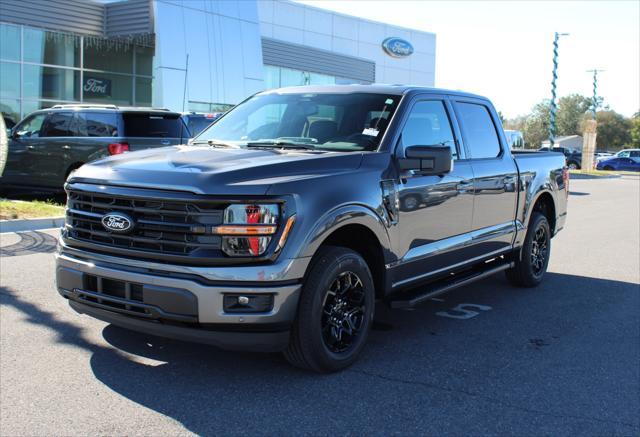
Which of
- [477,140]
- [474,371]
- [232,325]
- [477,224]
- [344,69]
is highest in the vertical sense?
[344,69]

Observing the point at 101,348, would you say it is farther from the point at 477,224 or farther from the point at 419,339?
the point at 477,224

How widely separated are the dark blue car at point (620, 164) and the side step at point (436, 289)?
48819 millimetres

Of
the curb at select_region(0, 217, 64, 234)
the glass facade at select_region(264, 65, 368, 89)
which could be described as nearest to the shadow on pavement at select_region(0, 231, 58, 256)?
the curb at select_region(0, 217, 64, 234)

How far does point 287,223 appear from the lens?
394 centimetres

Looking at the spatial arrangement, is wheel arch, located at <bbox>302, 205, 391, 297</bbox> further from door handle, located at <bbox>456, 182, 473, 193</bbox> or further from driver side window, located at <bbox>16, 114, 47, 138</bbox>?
driver side window, located at <bbox>16, 114, 47, 138</bbox>

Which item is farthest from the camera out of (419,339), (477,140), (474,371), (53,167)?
(53,167)

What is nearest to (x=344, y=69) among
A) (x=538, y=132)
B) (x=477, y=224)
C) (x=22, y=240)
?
(x=22, y=240)

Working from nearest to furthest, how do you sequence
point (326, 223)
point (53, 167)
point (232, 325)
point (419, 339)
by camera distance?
point (232, 325) → point (326, 223) → point (419, 339) → point (53, 167)

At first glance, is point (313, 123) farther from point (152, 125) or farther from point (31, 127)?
point (31, 127)

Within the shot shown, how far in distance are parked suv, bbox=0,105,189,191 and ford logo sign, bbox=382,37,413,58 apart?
30570 millimetres

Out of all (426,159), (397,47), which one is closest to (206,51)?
(397,47)

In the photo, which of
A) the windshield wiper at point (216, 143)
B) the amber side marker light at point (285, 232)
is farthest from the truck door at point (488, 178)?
the amber side marker light at point (285, 232)

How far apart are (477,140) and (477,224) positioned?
0.83 metres

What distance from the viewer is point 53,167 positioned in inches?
522
